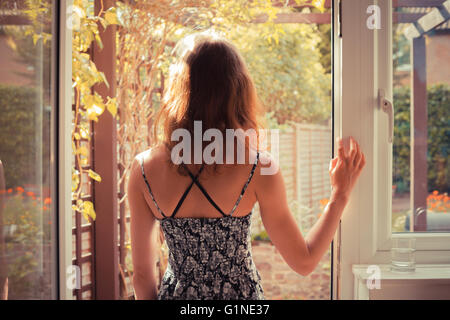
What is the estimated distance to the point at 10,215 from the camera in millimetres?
1256

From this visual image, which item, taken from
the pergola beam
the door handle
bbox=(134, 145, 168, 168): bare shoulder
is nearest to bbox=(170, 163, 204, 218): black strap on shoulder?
bbox=(134, 145, 168, 168): bare shoulder

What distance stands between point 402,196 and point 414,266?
0.24 m

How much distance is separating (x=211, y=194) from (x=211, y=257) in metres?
0.18

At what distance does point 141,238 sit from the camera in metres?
1.24

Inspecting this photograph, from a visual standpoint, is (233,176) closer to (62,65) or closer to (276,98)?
(62,65)

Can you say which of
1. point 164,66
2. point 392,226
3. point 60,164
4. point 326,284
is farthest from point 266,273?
point 60,164

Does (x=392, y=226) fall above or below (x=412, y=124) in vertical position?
below

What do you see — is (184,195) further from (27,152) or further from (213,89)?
(27,152)

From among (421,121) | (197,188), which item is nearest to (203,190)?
(197,188)

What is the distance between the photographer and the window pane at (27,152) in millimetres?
1231

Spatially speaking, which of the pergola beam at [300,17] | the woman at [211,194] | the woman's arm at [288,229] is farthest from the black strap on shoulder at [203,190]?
the pergola beam at [300,17]

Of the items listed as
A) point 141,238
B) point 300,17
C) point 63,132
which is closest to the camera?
point 141,238

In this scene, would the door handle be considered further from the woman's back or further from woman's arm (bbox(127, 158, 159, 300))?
woman's arm (bbox(127, 158, 159, 300))

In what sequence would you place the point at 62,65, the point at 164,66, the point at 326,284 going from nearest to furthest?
the point at 62,65, the point at 164,66, the point at 326,284
